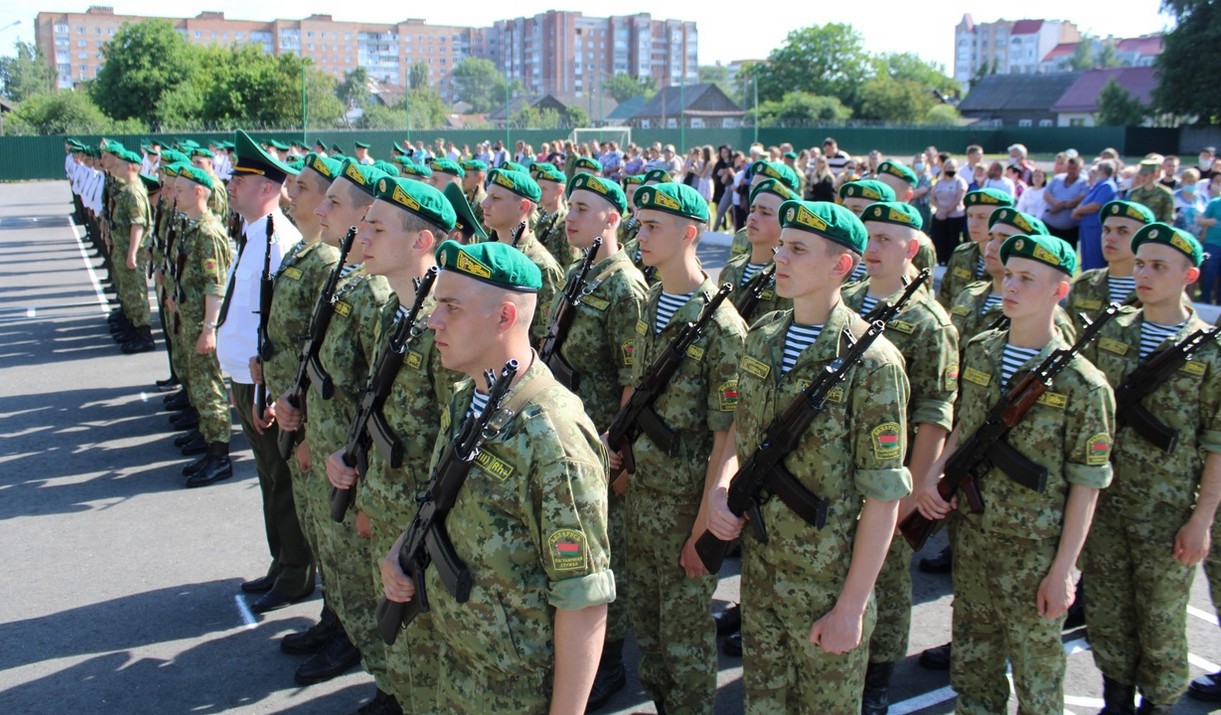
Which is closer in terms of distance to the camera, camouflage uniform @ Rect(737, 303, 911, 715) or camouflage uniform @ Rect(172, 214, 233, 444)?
camouflage uniform @ Rect(737, 303, 911, 715)

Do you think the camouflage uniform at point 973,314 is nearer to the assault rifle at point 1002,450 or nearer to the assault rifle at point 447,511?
the assault rifle at point 1002,450

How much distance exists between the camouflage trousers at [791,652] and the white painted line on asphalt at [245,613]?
3.08 m

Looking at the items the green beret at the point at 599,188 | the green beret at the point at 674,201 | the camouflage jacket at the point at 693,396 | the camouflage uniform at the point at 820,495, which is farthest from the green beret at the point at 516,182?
the camouflage uniform at the point at 820,495

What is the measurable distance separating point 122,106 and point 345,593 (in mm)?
53878

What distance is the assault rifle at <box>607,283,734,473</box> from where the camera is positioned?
3.96 meters

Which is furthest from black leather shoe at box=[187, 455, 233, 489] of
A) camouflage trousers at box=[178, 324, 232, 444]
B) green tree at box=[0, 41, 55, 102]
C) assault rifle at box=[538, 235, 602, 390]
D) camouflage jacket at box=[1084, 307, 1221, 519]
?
green tree at box=[0, 41, 55, 102]

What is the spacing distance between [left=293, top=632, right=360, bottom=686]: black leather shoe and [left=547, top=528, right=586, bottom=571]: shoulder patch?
271 cm

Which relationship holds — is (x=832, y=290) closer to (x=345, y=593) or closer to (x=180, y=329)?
(x=345, y=593)

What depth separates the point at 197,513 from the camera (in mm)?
6957

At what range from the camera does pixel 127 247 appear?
11.8m

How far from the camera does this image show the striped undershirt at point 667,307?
4195 mm

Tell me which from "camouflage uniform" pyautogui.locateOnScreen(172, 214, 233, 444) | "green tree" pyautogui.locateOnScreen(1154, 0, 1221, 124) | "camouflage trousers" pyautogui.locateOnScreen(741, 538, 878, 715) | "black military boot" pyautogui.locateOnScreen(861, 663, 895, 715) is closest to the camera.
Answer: "camouflage trousers" pyautogui.locateOnScreen(741, 538, 878, 715)

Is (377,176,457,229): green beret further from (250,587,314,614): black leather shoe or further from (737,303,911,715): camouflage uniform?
(250,587,314,614): black leather shoe

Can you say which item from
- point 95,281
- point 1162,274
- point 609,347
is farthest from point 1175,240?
point 95,281
